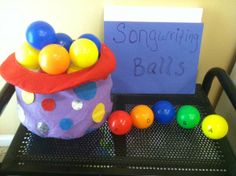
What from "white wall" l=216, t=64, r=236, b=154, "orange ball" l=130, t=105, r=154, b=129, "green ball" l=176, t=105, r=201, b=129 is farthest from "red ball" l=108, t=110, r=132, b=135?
"white wall" l=216, t=64, r=236, b=154

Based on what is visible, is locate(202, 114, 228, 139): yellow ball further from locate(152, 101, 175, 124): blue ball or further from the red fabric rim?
the red fabric rim

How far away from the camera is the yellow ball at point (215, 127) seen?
→ 0.64 metres

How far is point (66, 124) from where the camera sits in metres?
0.58

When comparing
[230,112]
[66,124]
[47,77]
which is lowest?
[230,112]

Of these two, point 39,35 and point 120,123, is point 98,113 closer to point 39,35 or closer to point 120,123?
point 120,123

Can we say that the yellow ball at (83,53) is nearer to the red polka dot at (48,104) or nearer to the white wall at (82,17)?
the red polka dot at (48,104)

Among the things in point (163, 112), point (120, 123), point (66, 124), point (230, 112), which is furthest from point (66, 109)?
point (230, 112)

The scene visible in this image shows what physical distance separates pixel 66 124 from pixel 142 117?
188 millimetres

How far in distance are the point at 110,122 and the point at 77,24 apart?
30 cm

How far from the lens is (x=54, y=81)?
1.75 feet

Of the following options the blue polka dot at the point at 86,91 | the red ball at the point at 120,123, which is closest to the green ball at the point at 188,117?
the red ball at the point at 120,123

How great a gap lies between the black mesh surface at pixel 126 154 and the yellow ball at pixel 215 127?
0.07ft

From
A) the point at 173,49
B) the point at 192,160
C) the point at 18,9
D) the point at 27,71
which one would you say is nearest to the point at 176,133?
the point at 192,160

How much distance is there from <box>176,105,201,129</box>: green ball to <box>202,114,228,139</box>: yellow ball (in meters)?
0.02
